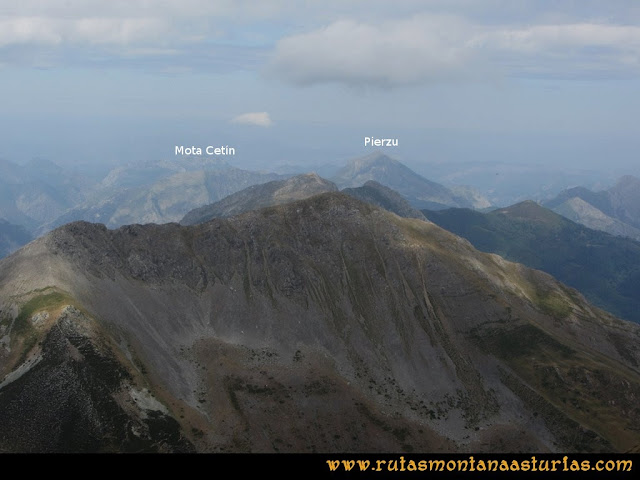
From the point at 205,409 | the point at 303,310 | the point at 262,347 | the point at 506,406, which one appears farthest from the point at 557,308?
the point at 205,409

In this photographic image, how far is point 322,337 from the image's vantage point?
15238 centimetres

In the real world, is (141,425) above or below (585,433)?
above

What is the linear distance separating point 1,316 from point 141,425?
53452mm

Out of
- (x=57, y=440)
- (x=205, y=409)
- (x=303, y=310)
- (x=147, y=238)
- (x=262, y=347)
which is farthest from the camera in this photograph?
(x=147, y=238)

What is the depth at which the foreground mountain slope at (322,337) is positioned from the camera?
4624 inches

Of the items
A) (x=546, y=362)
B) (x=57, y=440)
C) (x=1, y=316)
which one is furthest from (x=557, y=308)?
(x=1, y=316)

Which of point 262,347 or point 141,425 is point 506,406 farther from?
point 141,425

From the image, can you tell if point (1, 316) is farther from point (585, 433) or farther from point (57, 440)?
point (585, 433)

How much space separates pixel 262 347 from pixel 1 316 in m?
66.9

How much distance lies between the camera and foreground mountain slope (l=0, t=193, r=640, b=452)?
117438 mm
